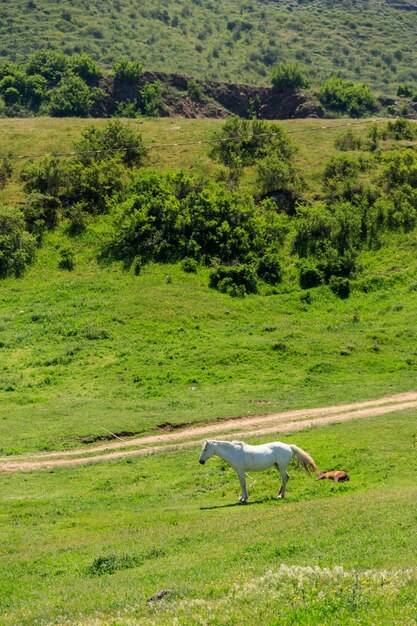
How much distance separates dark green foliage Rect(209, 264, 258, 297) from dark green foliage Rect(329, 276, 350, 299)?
4744 mm

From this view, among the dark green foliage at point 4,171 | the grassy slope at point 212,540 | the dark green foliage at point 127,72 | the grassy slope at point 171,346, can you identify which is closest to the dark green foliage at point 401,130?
the grassy slope at point 171,346

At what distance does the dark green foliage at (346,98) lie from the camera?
11375 cm

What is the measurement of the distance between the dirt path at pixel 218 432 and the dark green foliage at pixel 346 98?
84.4 meters

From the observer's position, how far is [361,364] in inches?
1610

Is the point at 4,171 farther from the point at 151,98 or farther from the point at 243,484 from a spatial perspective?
the point at 151,98

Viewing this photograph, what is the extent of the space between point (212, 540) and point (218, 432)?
14.1 metres

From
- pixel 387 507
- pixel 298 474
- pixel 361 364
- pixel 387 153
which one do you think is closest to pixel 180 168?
pixel 387 153

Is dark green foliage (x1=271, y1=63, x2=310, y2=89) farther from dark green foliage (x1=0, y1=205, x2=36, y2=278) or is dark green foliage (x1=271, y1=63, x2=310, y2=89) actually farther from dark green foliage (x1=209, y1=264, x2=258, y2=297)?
dark green foliage (x1=209, y1=264, x2=258, y2=297)

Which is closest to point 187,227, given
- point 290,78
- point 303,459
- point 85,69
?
point 303,459

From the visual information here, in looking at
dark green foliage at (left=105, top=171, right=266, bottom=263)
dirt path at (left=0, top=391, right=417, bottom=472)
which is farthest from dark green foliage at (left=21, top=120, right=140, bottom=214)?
dirt path at (left=0, top=391, right=417, bottom=472)

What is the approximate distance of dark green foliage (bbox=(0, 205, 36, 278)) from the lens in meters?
53.4

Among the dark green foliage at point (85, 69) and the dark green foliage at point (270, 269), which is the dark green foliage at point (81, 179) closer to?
the dark green foliage at point (270, 269)

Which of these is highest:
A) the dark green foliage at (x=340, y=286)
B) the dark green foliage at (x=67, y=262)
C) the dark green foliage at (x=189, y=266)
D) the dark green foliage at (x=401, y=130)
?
the dark green foliage at (x=401, y=130)

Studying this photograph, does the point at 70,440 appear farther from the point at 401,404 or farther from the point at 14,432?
the point at 401,404
